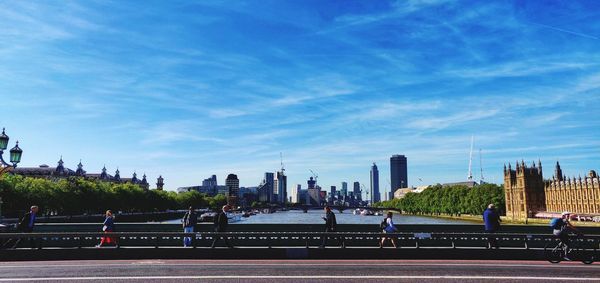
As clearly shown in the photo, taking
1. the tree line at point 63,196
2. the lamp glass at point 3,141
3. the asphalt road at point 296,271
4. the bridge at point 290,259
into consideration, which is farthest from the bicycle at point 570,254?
the tree line at point 63,196

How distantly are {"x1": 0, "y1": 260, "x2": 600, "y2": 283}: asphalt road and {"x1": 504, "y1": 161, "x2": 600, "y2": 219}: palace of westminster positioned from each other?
6233 inches

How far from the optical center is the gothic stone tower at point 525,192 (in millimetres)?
180125

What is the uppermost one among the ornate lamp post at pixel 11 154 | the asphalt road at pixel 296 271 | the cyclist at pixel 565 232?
the ornate lamp post at pixel 11 154

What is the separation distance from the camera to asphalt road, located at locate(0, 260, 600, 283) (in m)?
14.8

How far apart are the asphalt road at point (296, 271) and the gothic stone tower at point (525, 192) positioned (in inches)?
6855

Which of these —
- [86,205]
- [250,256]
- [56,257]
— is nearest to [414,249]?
[250,256]

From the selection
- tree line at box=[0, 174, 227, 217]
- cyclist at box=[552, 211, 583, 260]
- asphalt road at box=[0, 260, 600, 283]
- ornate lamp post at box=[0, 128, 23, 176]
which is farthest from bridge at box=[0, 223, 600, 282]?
tree line at box=[0, 174, 227, 217]

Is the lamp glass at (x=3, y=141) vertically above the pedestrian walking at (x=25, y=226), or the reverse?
the lamp glass at (x=3, y=141)

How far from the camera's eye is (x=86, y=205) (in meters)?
135

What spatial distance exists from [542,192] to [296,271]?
628 feet

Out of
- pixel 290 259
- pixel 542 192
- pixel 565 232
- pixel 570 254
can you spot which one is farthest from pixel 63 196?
pixel 542 192

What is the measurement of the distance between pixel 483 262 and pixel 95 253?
51.5ft

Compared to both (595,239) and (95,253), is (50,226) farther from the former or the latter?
(595,239)

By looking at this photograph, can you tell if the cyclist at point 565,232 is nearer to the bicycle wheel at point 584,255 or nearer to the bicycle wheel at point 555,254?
the bicycle wheel at point 555,254
